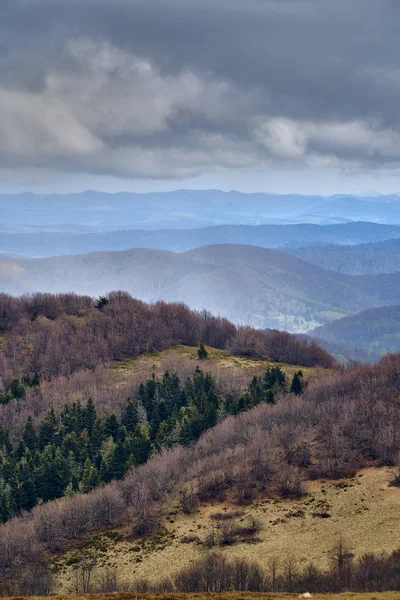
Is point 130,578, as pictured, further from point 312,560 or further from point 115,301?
point 115,301

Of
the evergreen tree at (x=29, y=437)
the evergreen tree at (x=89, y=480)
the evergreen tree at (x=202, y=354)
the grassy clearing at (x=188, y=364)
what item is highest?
the evergreen tree at (x=202, y=354)

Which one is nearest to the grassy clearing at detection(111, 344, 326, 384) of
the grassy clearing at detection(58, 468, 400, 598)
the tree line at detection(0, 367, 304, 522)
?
the tree line at detection(0, 367, 304, 522)

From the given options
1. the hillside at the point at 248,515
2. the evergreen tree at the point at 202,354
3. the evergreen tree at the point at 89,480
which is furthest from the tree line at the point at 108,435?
the evergreen tree at the point at 202,354

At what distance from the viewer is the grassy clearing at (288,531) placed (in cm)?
5544

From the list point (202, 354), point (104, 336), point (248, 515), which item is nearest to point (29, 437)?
point (248, 515)

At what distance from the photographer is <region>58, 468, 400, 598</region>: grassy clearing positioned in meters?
55.4

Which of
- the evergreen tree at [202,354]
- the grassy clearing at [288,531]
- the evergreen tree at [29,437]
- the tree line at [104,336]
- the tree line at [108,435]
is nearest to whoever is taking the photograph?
the grassy clearing at [288,531]

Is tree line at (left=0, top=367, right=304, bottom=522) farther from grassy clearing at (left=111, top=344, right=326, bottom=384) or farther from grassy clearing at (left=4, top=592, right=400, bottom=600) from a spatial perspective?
grassy clearing at (left=4, top=592, right=400, bottom=600)

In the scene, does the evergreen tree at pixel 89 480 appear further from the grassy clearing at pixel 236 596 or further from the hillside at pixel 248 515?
the grassy clearing at pixel 236 596

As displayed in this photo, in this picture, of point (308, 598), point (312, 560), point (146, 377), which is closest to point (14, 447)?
point (146, 377)

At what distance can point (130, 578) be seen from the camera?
178 feet

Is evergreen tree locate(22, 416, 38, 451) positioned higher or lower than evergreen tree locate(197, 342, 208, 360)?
lower

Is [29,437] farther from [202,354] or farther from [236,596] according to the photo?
[236,596]

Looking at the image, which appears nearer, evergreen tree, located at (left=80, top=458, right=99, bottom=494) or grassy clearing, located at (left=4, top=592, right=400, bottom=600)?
grassy clearing, located at (left=4, top=592, right=400, bottom=600)
